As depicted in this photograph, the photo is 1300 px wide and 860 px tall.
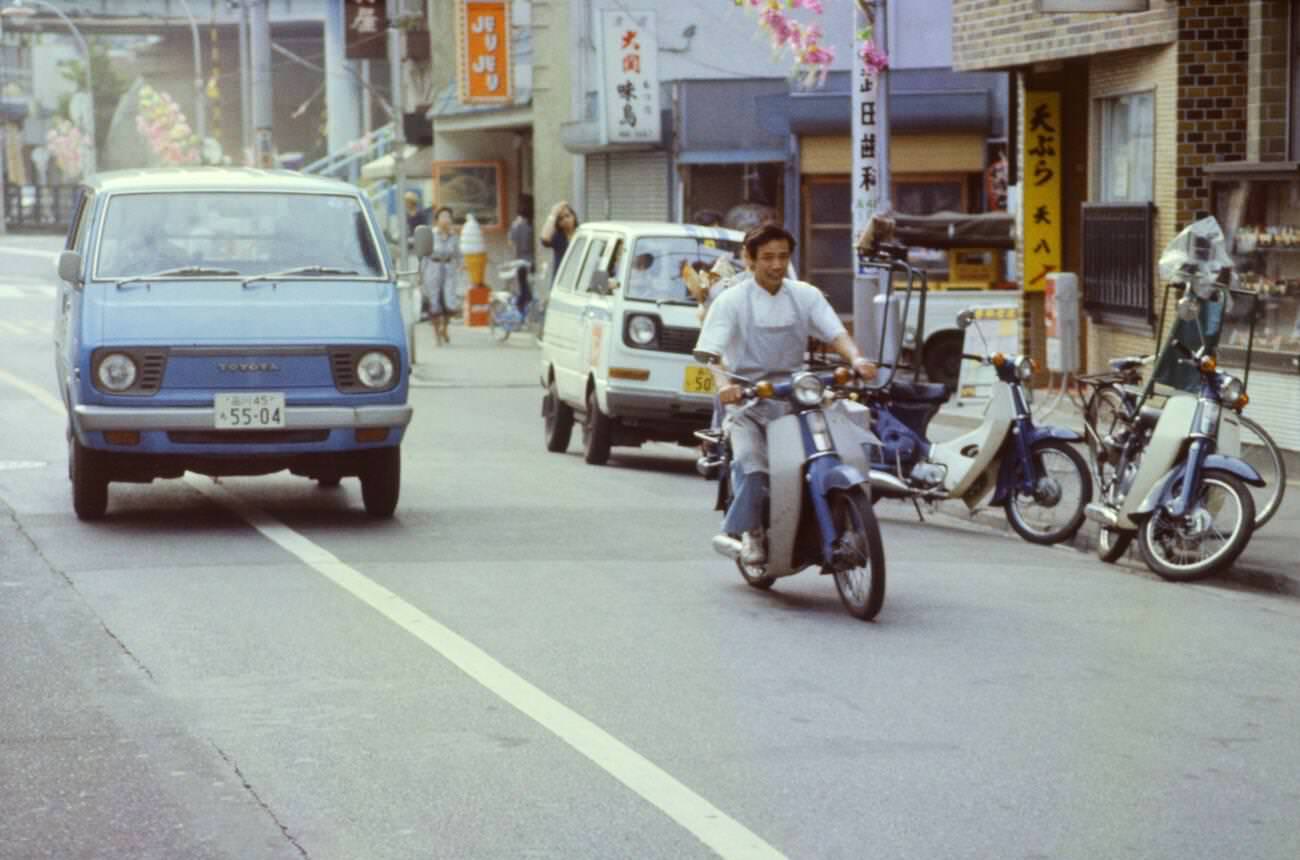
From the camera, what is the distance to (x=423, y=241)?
14.7 metres

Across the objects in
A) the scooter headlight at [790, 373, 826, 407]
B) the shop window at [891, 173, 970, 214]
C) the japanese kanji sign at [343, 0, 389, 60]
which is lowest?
the scooter headlight at [790, 373, 826, 407]

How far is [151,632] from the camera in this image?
9562 mm

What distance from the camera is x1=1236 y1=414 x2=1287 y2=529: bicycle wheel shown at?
41.9 feet

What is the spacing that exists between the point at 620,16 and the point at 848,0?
10.7ft

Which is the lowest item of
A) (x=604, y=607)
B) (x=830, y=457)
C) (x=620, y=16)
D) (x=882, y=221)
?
(x=604, y=607)

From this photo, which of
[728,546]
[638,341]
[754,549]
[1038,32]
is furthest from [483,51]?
[754,549]

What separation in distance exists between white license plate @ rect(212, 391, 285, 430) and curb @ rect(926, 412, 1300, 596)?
13.5 ft

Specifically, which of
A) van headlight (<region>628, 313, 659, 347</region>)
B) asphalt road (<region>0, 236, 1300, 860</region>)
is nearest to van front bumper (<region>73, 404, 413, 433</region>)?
asphalt road (<region>0, 236, 1300, 860</region>)

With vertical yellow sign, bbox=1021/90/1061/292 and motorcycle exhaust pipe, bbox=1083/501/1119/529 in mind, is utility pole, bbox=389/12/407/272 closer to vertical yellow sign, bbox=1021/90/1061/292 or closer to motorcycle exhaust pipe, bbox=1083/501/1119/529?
vertical yellow sign, bbox=1021/90/1061/292

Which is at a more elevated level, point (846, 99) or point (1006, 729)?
point (846, 99)

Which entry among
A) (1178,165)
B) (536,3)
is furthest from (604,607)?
(536,3)

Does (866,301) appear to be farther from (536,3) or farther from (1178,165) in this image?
(536,3)

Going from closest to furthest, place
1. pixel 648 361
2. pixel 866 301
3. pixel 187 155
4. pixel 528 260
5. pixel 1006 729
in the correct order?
pixel 1006 729 < pixel 648 361 < pixel 866 301 < pixel 528 260 < pixel 187 155

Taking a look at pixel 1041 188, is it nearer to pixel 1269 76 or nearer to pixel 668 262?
pixel 1269 76
